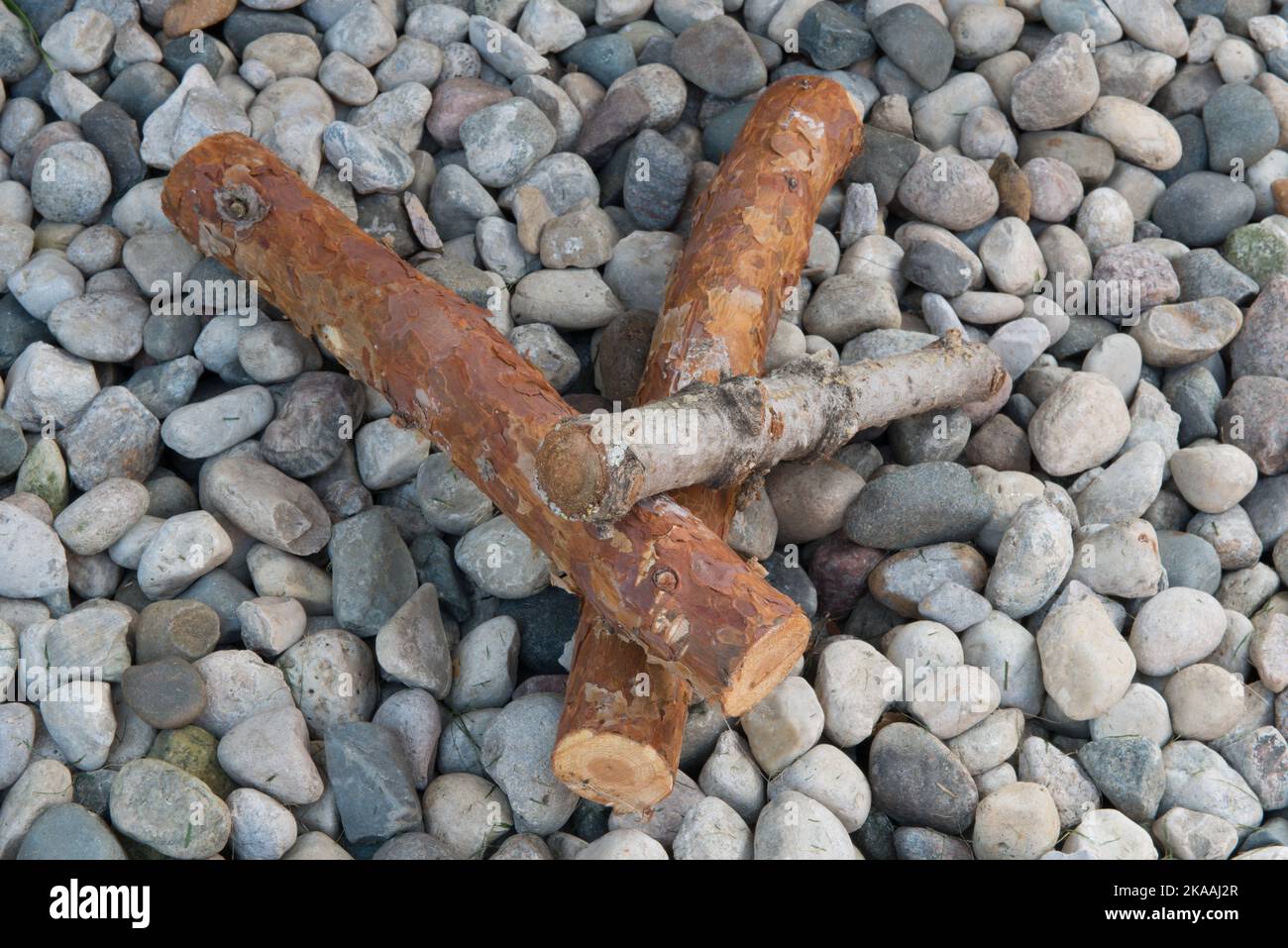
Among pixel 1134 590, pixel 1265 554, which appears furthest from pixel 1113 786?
pixel 1265 554

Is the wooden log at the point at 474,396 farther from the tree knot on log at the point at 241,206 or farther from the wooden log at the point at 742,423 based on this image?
the wooden log at the point at 742,423

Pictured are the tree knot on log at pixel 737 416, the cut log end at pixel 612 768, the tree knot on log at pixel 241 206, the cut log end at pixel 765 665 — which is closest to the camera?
the cut log end at pixel 765 665

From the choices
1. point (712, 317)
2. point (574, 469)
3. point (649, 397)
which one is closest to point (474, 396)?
point (574, 469)

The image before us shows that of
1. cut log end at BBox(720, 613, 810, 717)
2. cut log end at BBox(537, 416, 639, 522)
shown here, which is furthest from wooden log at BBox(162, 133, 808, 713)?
cut log end at BBox(537, 416, 639, 522)

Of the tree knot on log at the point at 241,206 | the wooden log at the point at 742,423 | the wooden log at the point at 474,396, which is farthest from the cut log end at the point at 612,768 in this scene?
the tree knot on log at the point at 241,206

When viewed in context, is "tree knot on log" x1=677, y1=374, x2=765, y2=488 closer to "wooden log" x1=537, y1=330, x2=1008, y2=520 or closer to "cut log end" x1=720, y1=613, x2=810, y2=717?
"wooden log" x1=537, y1=330, x2=1008, y2=520
